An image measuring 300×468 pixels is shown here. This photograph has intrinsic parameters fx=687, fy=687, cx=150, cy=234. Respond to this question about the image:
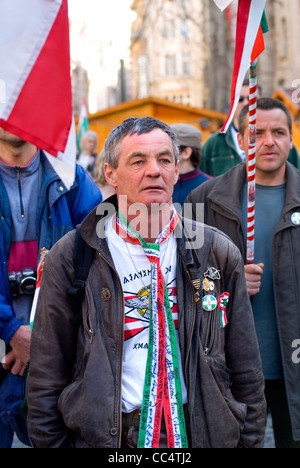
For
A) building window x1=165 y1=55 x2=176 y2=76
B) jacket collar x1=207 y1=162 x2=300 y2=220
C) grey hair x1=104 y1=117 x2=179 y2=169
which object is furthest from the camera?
building window x1=165 y1=55 x2=176 y2=76

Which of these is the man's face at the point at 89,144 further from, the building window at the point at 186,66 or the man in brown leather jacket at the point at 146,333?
the building window at the point at 186,66

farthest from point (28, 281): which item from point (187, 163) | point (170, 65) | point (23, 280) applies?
point (170, 65)

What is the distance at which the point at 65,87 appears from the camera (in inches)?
111

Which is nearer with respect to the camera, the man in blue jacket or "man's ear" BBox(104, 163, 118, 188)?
"man's ear" BBox(104, 163, 118, 188)

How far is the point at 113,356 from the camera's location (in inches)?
108

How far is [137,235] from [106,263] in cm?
18

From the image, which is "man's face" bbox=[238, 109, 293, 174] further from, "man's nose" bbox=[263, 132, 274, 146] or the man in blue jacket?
the man in blue jacket

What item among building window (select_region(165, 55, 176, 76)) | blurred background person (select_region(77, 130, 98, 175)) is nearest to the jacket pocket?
blurred background person (select_region(77, 130, 98, 175))

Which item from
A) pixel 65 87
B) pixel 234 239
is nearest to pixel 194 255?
pixel 65 87

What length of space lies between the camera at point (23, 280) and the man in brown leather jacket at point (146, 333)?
0.82 m

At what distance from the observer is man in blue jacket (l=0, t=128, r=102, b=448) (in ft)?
12.2

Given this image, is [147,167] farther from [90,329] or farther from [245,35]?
[245,35]

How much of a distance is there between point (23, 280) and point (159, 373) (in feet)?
4.09

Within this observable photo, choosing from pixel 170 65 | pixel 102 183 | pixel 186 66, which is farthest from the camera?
pixel 186 66
